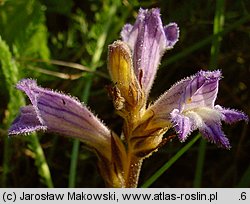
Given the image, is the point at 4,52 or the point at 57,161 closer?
the point at 4,52

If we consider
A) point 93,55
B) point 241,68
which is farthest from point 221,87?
point 93,55

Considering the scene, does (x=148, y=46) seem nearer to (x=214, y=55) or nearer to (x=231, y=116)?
(x=231, y=116)

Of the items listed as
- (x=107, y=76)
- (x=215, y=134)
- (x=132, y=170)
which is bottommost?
(x=132, y=170)

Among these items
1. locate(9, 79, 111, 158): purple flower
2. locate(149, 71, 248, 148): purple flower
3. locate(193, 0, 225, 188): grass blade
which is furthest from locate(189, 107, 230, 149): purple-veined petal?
locate(193, 0, 225, 188): grass blade

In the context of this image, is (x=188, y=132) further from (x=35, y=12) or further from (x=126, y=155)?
(x=35, y=12)

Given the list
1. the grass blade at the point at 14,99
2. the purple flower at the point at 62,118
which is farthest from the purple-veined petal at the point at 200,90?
the grass blade at the point at 14,99

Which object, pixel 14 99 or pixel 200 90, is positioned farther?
pixel 14 99

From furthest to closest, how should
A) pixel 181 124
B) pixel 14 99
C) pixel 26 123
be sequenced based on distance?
pixel 14 99, pixel 26 123, pixel 181 124

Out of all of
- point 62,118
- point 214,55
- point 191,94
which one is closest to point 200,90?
point 191,94
